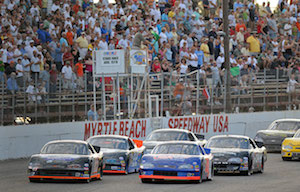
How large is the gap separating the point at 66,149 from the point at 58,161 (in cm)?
98

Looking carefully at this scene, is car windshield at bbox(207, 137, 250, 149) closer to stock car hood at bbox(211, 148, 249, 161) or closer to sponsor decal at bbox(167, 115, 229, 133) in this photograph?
stock car hood at bbox(211, 148, 249, 161)

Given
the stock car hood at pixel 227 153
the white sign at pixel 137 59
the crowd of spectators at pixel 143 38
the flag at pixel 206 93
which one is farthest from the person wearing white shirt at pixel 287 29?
the stock car hood at pixel 227 153

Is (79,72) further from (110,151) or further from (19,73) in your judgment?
(110,151)

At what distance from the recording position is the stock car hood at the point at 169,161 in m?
17.5

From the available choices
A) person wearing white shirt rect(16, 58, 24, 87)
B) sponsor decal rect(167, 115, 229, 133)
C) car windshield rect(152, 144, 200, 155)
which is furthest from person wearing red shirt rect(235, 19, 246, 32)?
car windshield rect(152, 144, 200, 155)

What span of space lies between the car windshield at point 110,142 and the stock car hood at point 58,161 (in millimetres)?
3725

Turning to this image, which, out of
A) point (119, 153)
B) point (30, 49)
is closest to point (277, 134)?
point (30, 49)

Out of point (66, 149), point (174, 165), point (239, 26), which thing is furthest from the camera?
point (239, 26)

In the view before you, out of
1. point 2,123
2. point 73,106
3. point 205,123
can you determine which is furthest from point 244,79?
point 2,123

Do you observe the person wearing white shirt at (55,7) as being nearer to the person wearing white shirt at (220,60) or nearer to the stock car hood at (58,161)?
the person wearing white shirt at (220,60)

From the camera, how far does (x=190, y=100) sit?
31.4 meters

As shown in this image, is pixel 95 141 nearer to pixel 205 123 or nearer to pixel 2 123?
pixel 2 123

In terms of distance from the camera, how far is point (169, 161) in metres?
17.6

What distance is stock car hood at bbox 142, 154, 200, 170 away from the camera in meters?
17.5
